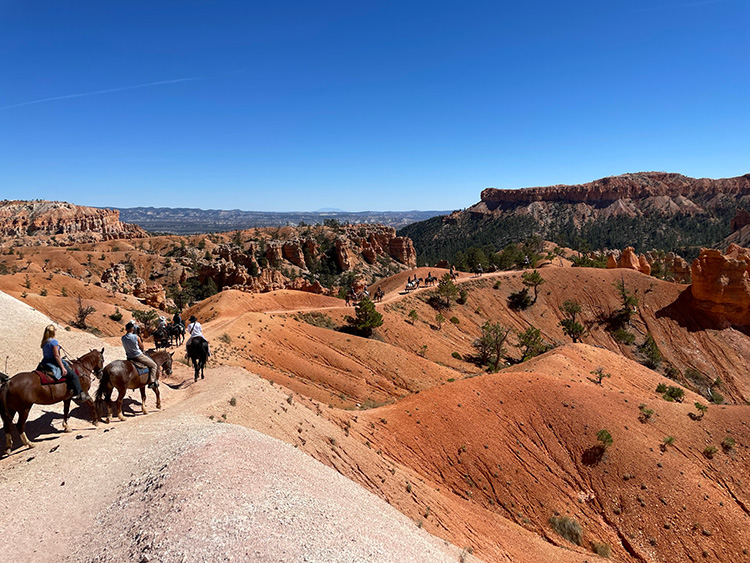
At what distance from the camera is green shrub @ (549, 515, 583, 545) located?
15.7 metres

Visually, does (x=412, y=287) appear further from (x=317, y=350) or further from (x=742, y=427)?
(x=742, y=427)

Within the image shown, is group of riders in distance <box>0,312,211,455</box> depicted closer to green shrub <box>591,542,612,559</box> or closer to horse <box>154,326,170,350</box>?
horse <box>154,326,170,350</box>

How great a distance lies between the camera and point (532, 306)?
186 feet

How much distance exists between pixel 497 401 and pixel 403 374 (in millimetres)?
9385

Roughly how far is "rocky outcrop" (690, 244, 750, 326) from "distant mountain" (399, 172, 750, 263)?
268 ft

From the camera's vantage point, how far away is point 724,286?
51500 mm

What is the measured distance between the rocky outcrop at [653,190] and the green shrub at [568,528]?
644 feet

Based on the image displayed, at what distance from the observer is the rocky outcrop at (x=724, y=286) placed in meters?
51.4

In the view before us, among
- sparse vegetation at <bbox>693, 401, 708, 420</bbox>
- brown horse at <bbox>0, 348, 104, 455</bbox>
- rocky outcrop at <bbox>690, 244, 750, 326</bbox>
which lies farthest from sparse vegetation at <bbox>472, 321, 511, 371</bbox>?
brown horse at <bbox>0, 348, 104, 455</bbox>

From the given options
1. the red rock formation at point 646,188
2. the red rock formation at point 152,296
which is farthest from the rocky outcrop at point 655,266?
the red rock formation at point 646,188

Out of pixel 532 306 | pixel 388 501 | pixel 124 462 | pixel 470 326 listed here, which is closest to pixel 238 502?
pixel 124 462

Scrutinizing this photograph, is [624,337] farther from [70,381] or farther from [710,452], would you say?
[70,381]

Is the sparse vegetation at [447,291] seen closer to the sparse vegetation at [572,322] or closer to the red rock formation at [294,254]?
→ the sparse vegetation at [572,322]

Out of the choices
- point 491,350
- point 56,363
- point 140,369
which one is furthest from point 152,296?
point 56,363
